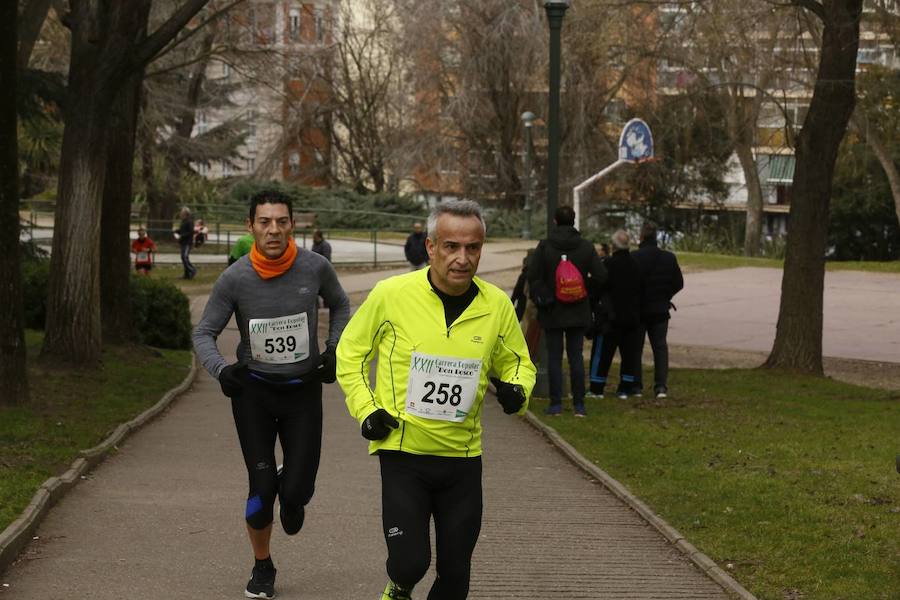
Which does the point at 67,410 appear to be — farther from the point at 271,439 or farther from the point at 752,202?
the point at 752,202

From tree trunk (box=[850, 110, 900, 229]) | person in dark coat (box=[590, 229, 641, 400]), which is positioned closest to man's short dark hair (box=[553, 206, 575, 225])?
person in dark coat (box=[590, 229, 641, 400])

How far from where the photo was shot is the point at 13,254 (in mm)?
12672

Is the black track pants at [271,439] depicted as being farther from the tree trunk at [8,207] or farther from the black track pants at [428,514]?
the tree trunk at [8,207]

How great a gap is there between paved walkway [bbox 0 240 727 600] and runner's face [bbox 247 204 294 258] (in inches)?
64.6

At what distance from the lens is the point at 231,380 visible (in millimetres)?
6676

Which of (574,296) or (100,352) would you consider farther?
(100,352)

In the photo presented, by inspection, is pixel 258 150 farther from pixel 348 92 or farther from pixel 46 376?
pixel 46 376

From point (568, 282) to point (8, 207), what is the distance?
489cm

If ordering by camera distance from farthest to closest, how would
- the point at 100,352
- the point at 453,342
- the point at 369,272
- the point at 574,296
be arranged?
1. the point at 369,272
2. the point at 100,352
3. the point at 574,296
4. the point at 453,342

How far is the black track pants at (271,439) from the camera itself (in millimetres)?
6859

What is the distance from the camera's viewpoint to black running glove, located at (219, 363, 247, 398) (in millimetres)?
6664

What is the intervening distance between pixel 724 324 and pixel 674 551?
767 inches

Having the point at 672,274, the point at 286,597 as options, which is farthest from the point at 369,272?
the point at 286,597

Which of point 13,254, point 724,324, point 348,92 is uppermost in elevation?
point 348,92
